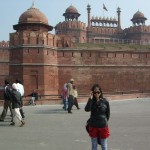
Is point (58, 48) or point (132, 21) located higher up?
point (132, 21)

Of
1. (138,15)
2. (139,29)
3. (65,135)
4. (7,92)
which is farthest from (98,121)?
(138,15)

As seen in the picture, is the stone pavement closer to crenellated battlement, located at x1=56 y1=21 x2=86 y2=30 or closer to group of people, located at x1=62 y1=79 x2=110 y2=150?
group of people, located at x1=62 y1=79 x2=110 y2=150

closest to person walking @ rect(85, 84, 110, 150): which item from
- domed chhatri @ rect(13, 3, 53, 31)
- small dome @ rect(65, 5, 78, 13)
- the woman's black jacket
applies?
the woman's black jacket

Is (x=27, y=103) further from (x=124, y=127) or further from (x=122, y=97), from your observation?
(x=124, y=127)

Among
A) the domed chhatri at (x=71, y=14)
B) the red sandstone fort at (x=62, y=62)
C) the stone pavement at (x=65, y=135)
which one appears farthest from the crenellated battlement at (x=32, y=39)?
the domed chhatri at (x=71, y=14)

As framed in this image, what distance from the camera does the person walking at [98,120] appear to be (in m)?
4.30

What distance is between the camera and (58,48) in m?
22.0

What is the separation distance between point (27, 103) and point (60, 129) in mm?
8267

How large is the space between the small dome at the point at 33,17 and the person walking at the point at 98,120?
711 inches

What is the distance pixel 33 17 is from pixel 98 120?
18586mm

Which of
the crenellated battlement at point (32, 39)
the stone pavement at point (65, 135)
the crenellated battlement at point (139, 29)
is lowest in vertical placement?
the stone pavement at point (65, 135)

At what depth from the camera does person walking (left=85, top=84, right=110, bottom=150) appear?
169 inches

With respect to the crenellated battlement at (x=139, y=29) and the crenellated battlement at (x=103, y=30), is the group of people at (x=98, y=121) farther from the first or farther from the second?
the crenellated battlement at (x=103, y=30)

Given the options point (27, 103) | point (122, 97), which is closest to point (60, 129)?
point (27, 103)
